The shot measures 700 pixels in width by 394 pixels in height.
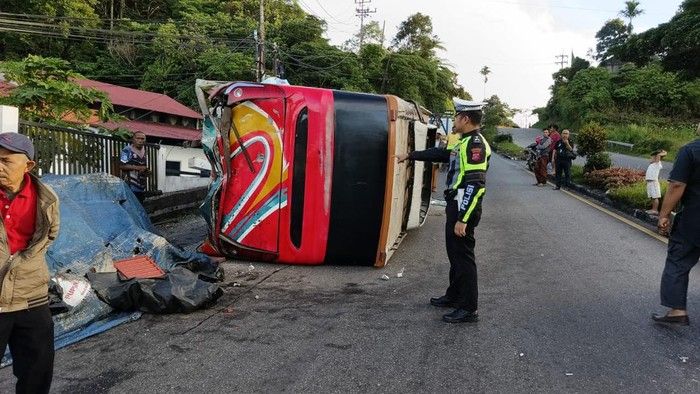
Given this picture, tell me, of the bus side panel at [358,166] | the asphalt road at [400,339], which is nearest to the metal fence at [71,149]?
the asphalt road at [400,339]

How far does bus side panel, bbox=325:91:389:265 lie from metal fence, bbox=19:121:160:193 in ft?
12.8

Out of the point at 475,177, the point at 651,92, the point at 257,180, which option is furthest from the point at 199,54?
the point at 651,92

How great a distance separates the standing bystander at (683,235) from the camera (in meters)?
4.46

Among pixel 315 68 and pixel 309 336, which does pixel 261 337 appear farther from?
pixel 315 68

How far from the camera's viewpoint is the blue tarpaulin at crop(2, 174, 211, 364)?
439 centimetres

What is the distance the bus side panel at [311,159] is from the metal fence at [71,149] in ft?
11.0

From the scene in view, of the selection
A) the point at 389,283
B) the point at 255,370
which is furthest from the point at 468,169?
the point at 255,370

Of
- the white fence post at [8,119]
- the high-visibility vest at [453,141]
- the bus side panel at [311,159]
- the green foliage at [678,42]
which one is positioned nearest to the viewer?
the high-visibility vest at [453,141]

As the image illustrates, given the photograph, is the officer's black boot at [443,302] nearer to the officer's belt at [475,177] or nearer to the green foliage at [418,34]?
the officer's belt at [475,177]

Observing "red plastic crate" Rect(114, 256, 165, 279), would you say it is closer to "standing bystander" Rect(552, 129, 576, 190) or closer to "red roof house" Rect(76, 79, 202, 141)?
"standing bystander" Rect(552, 129, 576, 190)

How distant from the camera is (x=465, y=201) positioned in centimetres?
443

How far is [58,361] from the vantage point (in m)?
3.64

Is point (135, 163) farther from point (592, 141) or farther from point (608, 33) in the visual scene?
point (608, 33)

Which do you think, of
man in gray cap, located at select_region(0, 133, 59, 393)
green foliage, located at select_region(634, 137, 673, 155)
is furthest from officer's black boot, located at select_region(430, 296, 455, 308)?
green foliage, located at select_region(634, 137, 673, 155)
